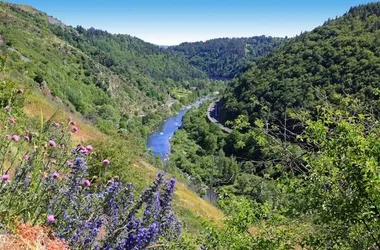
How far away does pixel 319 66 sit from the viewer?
98.2m

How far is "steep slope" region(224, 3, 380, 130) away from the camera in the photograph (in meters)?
81.0

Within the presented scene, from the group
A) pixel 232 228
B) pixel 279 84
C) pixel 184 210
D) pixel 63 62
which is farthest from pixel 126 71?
pixel 232 228

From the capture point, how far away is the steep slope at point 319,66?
81000 mm

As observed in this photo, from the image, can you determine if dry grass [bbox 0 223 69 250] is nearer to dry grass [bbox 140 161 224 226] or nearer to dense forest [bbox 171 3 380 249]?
dense forest [bbox 171 3 380 249]

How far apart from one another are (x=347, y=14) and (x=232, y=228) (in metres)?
142

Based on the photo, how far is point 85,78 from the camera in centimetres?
9206

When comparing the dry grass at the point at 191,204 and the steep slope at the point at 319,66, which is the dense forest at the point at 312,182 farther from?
the steep slope at the point at 319,66

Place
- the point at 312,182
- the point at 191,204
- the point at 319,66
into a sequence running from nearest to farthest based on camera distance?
the point at 312,182 → the point at 191,204 → the point at 319,66

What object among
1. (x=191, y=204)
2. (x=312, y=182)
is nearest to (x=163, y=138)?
(x=191, y=204)

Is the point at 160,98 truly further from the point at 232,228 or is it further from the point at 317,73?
the point at 232,228

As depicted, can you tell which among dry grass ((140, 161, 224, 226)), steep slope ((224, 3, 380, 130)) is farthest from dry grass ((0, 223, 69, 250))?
steep slope ((224, 3, 380, 130))

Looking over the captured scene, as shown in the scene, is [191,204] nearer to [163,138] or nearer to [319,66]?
[163,138]

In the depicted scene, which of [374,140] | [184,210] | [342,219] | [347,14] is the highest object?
[347,14]

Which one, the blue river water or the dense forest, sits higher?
the dense forest
